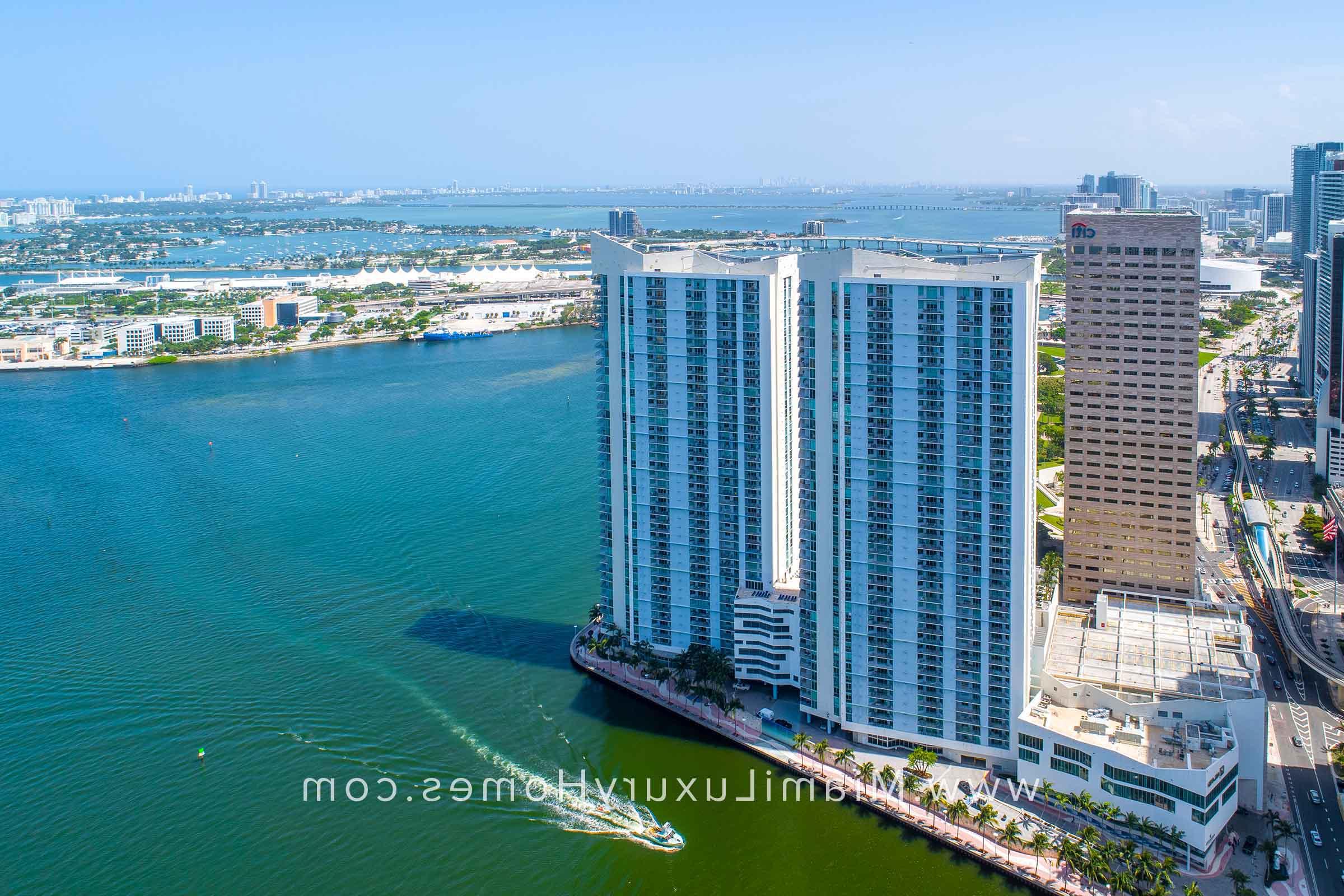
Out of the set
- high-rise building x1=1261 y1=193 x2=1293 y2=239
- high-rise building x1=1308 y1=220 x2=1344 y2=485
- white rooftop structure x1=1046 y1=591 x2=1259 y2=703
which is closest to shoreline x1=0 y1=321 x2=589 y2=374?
high-rise building x1=1308 y1=220 x2=1344 y2=485

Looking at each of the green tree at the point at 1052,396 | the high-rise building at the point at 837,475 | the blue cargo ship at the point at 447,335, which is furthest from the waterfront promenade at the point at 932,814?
the blue cargo ship at the point at 447,335

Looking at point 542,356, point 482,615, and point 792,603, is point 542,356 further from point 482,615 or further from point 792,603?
point 792,603

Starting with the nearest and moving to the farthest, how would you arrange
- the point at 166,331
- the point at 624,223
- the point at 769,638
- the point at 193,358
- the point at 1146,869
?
the point at 1146,869, the point at 769,638, the point at 193,358, the point at 166,331, the point at 624,223

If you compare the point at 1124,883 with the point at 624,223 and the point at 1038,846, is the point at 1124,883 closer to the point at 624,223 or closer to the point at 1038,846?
the point at 1038,846

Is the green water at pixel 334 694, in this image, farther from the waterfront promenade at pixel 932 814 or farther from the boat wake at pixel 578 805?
the waterfront promenade at pixel 932 814

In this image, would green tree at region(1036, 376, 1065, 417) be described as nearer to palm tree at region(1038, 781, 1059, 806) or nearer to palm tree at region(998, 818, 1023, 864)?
palm tree at region(1038, 781, 1059, 806)

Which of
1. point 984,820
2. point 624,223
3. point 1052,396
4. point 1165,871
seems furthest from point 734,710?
point 624,223
